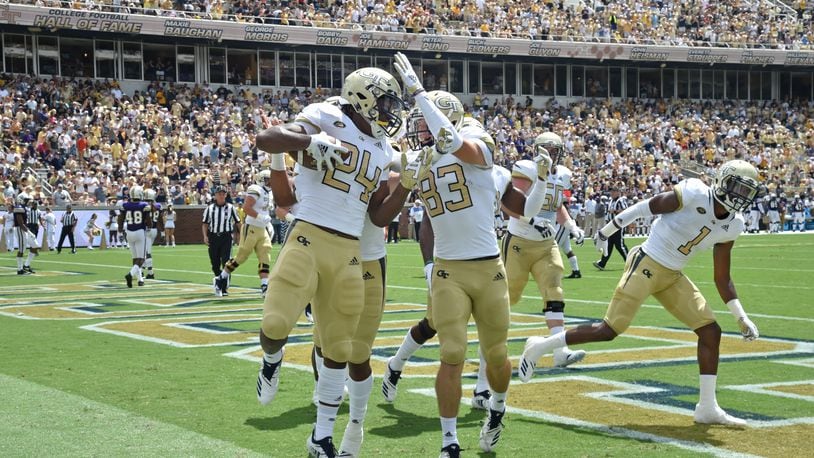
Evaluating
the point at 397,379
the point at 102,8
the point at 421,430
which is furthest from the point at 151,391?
the point at 102,8

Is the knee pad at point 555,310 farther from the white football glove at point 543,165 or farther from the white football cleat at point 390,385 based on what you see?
the white football glove at point 543,165

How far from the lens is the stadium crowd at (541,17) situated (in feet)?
134

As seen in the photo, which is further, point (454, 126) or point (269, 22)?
point (269, 22)

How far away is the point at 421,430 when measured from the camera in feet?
→ 20.6

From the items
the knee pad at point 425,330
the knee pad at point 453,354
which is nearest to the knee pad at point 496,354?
the knee pad at point 453,354

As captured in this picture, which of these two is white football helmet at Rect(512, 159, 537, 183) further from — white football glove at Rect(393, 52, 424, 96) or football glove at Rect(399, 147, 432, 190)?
football glove at Rect(399, 147, 432, 190)

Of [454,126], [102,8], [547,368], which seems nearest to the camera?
[454,126]

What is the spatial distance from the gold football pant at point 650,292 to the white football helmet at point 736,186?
590 millimetres

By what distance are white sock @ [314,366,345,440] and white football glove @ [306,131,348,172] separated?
109 centimetres

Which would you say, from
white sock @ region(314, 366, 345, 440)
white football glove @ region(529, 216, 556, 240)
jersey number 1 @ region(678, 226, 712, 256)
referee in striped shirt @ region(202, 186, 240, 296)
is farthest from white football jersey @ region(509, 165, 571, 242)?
referee in striped shirt @ region(202, 186, 240, 296)

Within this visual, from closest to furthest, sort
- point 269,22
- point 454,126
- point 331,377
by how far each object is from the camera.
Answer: point 331,377 → point 454,126 → point 269,22

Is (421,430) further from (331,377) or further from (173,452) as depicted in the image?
(173,452)

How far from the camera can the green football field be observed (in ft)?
19.2

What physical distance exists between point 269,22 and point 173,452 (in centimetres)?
3732
